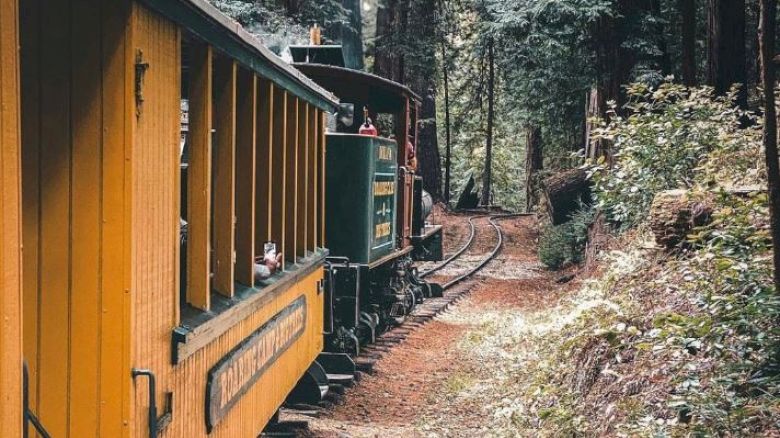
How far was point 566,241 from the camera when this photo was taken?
18859mm

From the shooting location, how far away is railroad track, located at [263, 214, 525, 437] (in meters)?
7.05

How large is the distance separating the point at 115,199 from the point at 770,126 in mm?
3734

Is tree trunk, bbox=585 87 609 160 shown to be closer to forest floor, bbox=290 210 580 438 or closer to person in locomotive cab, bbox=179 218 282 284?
forest floor, bbox=290 210 580 438

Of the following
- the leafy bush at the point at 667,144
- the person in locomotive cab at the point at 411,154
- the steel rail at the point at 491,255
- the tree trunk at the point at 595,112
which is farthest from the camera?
the steel rail at the point at 491,255

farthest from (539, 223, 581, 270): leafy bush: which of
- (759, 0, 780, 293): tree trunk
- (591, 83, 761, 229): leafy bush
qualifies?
(759, 0, 780, 293): tree trunk

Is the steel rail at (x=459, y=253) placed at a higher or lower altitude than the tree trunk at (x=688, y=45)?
lower

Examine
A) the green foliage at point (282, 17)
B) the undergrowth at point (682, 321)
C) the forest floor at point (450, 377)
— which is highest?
the green foliage at point (282, 17)

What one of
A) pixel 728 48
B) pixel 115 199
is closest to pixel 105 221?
pixel 115 199

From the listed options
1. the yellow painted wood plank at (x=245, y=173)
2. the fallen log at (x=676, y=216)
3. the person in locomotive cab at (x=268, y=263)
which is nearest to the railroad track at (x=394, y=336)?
the person in locomotive cab at (x=268, y=263)

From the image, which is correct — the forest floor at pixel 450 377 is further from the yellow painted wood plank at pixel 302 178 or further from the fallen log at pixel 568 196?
the fallen log at pixel 568 196

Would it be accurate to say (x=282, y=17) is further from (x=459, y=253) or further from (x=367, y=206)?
(x=367, y=206)

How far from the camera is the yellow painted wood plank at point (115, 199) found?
294 cm

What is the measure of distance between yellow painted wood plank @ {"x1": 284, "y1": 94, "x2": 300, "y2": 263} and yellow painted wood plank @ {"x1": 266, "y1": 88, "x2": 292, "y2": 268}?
18cm

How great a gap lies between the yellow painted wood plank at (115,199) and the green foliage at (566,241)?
46.3ft
